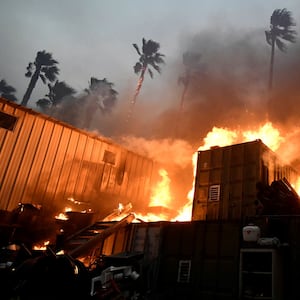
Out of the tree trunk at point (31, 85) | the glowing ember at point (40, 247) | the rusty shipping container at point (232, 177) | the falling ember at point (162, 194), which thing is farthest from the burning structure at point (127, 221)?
the tree trunk at point (31, 85)

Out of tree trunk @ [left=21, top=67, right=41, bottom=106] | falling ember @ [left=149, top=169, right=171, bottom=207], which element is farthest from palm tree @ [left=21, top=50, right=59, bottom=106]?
falling ember @ [left=149, top=169, right=171, bottom=207]

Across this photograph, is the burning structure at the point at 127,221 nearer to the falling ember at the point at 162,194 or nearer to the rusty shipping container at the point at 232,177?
the rusty shipping container at the point at 232,177

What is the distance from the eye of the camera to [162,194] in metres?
25.1

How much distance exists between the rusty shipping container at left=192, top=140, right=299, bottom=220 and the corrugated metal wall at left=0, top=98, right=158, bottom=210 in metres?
7.24

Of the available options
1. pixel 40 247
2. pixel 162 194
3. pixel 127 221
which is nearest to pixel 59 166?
pixel 40 247

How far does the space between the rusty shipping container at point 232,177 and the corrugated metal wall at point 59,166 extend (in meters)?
7.24

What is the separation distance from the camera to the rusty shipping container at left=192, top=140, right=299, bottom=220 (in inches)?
575

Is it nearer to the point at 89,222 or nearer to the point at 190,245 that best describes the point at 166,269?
the point at 190,245

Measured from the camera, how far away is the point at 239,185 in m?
15.0

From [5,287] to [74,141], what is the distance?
1062 centimetres

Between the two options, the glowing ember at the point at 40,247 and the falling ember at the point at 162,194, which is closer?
the glowing ember at the point at 40,247

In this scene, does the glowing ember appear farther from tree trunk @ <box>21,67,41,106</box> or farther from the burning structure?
tree trunk @ <box>21,67,41,106</box>

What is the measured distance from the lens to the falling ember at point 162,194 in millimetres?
24675

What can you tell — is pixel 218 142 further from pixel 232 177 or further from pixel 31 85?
pixel 31 85
